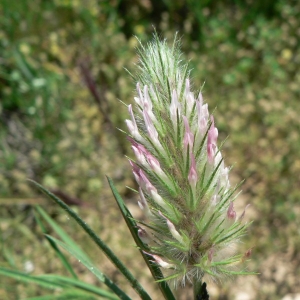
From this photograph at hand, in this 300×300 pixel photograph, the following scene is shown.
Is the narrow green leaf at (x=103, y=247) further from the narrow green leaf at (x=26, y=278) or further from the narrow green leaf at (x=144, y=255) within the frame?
the narrow green leaf at (x=26, y=278)

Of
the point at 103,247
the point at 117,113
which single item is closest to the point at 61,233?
the point at 103,247

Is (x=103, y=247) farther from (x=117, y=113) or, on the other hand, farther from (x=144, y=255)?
(x=117, y=113)

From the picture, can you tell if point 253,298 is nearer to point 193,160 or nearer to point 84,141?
point 84,141

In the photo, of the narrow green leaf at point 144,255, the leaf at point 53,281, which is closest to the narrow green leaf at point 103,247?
the narrow green leaf at point 144,255

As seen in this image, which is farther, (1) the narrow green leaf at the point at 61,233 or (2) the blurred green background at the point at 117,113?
(2) the blurred green background at the point at 117,113

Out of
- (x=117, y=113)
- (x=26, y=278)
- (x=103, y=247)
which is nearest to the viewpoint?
(x=103, y=247)

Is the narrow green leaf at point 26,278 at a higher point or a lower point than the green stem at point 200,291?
higher
